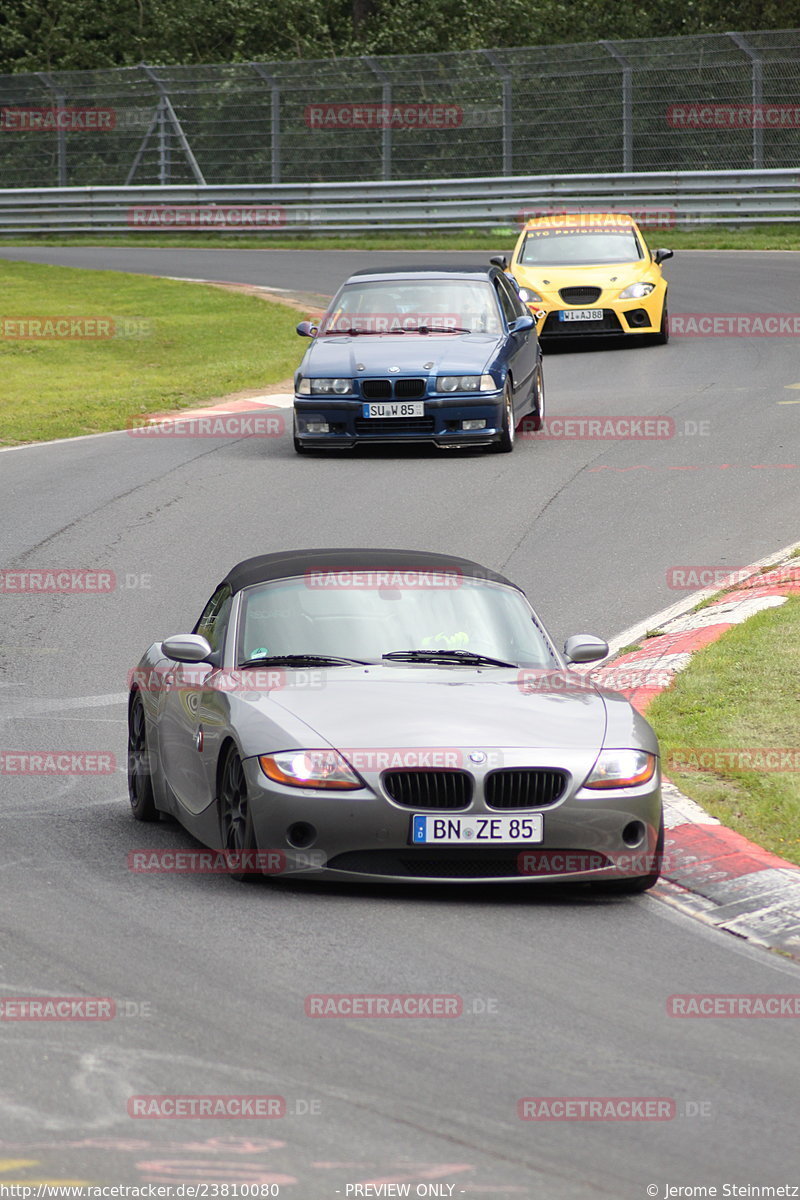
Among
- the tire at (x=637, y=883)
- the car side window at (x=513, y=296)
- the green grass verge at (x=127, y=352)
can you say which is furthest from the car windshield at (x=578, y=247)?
the tire at (x=637, y=883)

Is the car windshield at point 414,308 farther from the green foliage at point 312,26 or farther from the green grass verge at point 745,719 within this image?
the green foliage at point 312,26

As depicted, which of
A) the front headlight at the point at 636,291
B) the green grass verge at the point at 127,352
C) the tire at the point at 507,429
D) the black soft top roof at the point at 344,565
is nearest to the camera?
the black soft top roof at the point at 344,565

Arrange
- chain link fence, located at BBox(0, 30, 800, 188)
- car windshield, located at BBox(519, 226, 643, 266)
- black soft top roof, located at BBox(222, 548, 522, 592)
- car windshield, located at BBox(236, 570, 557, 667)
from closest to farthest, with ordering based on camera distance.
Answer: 1. car windshield, located at BBox(236, 570, 557, 667)
2. black soft top roof, located at BBox(222, 548, 522, 592)
3. car windshield, located at BBox(519, 226, 643, 266)
4. chain link fence, located at BBox(0, 30, 800, 188)

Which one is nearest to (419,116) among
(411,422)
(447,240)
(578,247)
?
(447,240)

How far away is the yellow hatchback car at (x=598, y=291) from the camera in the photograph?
24.1 meters

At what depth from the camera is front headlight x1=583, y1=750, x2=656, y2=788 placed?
710 cm

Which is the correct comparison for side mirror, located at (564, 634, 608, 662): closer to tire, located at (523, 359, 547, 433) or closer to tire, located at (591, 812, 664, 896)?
tire, located at (591, 812, 664, 896)

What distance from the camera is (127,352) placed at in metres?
26.4

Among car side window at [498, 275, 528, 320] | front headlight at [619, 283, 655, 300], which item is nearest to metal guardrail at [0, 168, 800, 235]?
front headlight at [619, 283, 655, 300]

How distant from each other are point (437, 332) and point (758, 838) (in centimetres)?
1133

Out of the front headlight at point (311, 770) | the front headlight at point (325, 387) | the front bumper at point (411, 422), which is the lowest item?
the front bumper at point (411, 422)

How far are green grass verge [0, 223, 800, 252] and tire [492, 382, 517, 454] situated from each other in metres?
18.0

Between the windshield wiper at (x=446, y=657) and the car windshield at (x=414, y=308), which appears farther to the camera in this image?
the car windshield at (x=414, y=308)

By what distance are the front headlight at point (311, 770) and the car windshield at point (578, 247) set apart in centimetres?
1847
